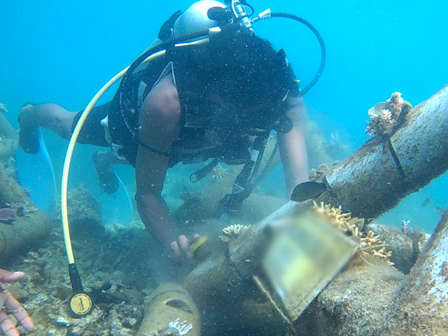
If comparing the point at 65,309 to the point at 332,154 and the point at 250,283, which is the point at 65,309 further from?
the point at 332,154

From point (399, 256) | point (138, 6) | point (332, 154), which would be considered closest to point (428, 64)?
point (138, 6)

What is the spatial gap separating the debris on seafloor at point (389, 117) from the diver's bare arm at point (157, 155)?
1.85 metres

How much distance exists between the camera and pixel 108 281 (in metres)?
3.23

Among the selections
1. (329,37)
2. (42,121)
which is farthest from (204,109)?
(329,37)

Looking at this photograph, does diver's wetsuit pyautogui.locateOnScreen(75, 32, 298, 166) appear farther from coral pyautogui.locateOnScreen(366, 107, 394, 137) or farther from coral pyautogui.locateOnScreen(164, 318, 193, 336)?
coral pyautogui.locateOnScreen(164, 318, 193, 336)

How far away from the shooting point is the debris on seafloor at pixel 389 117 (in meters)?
2.13

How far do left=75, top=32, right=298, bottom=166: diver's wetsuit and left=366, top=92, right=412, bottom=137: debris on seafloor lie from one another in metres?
0.92

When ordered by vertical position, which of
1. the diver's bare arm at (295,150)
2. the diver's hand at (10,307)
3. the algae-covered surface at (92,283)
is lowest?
the algae-covered surface at (92,283)

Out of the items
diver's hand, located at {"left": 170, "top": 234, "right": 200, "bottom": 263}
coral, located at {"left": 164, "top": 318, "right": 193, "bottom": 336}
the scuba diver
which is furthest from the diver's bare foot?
coral, located at {"left": 164, "top": 318, "right": 193, "bottom": 336}

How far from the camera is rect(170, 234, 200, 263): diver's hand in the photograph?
289cm

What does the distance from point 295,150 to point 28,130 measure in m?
5.09

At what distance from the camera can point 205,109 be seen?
8.65ft

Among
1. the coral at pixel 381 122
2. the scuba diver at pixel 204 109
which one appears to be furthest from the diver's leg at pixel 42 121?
the coral at pixel 381 122

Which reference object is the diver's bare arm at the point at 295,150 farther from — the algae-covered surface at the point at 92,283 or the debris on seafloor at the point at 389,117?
the algae-covered surface at the point at 92,283
